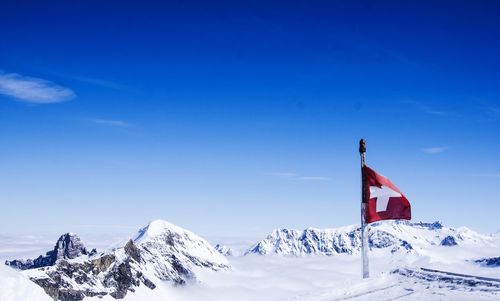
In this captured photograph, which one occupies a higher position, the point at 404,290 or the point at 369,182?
the point at 369,182

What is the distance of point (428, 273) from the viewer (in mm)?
24609

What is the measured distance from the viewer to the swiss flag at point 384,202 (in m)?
25.3

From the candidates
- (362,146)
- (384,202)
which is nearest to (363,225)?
(384,202)

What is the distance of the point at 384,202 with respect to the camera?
Answer: 25516mm

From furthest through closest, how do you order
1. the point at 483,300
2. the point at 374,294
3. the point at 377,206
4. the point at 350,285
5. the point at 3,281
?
the point at 377,206, the point at 350,285, the point at 374,294, the point at 483,300, the point at 3,281

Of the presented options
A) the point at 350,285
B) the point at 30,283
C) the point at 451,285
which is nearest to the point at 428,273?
the point at 451,285

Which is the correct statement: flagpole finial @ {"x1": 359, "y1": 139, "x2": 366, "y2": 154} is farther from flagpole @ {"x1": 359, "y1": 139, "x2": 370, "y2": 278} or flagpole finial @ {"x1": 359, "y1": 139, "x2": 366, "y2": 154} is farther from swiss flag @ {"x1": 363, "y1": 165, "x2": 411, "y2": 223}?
swiss flag @ {"x1": 363, "y1": 165, "x2": 411, "y2": 223}

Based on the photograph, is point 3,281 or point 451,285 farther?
point 451,285

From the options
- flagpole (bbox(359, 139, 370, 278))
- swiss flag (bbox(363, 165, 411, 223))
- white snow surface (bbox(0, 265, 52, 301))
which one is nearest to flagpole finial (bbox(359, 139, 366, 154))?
flagpole (bbox(359, 139, 370, 278))

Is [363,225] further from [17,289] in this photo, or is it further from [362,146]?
[17,289]

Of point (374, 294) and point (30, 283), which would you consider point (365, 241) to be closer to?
point (374, 294)

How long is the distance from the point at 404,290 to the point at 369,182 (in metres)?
5.80

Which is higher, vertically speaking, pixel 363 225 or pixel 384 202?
pixel 384 202

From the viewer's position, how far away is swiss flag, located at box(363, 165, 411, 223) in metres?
25.3
